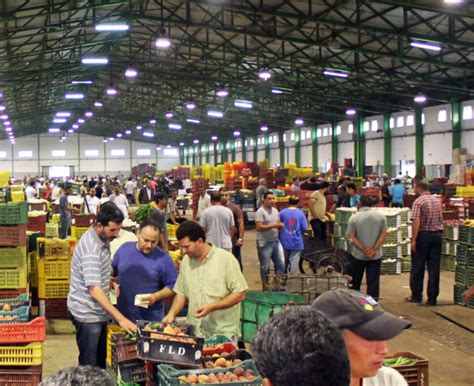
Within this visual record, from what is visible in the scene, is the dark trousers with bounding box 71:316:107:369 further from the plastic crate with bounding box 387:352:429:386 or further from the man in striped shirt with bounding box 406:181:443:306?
the man in striped shirt with bounding box 406:181:443:306

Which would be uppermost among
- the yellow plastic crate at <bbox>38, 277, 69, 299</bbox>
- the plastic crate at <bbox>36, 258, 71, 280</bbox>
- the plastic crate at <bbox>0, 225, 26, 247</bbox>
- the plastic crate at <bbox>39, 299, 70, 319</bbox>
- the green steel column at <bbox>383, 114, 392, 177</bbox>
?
the green steel column at <bbox>383, 114, 392, 177</bbox>

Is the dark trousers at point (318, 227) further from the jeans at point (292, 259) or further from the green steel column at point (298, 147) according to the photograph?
the green steel column at point (298, 147)

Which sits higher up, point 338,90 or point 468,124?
point 338,90

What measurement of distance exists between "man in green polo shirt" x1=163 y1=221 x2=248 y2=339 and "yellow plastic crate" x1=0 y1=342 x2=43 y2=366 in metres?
1.11

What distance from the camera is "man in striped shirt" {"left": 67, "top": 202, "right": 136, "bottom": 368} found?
545cm

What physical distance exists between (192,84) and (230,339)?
32.6 meters

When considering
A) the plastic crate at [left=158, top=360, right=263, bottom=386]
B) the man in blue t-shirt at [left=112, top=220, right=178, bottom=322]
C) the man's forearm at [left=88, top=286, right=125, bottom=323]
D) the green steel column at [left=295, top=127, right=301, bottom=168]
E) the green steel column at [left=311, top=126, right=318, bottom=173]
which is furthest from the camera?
the green steel column at [left=295, top=127, right=301, bottom=168]

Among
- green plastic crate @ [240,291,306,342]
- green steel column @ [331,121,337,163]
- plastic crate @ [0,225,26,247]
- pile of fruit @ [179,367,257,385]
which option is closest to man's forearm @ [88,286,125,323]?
pile of fruit @ [179,367,257,385]

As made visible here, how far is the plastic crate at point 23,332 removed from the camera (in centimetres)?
543

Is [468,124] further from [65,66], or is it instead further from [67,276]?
[67,276]

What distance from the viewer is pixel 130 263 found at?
5625mm

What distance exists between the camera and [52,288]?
1025cm

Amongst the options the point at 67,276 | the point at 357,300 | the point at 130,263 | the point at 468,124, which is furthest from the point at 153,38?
the point at 357,300

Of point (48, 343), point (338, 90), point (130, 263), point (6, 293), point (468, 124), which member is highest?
point (338, 90)
